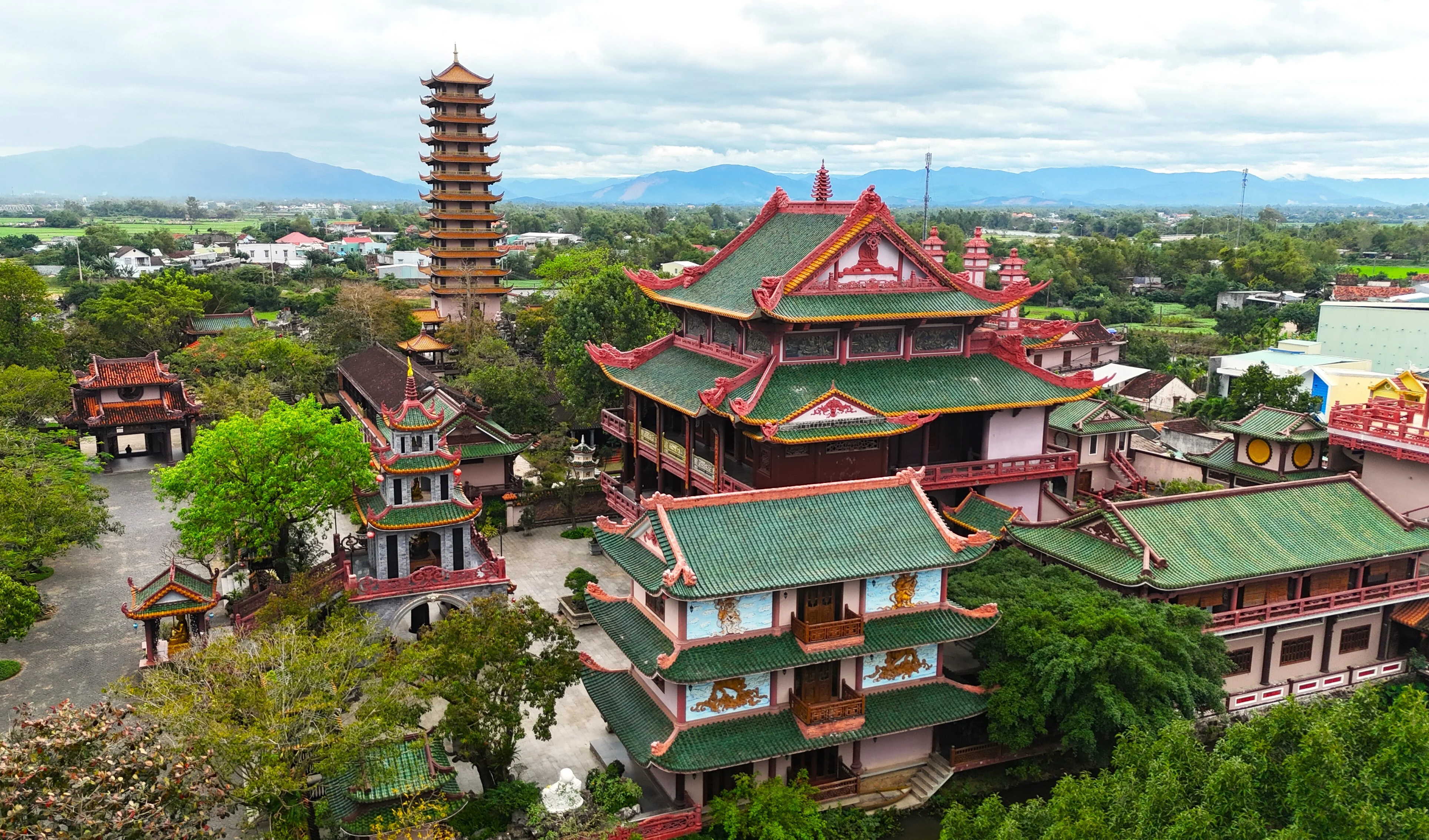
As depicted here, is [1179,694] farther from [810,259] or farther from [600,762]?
[810,259]

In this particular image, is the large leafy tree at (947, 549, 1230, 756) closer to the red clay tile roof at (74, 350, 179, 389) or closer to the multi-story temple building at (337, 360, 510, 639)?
the multi-story temple building at (337, 360, 510, 639)

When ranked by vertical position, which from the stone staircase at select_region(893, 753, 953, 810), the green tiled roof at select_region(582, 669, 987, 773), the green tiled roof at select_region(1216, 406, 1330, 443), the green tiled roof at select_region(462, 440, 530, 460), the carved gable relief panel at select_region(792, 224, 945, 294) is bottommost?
the stone staircase at select_region(893, 753, 953, 810)

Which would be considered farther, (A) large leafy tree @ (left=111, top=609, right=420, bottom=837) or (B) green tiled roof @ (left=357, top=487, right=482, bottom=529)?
(B) green tiled roof @ (left=357, top=487, right=482, bottom=529)

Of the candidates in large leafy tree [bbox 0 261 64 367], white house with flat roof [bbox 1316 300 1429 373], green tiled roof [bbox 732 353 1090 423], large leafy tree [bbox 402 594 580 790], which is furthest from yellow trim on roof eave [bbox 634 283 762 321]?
white house with flat roof [bbox 1316 300 1429 373]

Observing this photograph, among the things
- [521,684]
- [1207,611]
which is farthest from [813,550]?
[1207,611]

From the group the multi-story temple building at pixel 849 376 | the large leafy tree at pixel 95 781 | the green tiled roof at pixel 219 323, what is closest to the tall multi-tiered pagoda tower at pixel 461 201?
the green tiled roof at pixel 219 323

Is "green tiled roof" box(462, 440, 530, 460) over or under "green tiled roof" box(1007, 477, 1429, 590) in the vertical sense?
under

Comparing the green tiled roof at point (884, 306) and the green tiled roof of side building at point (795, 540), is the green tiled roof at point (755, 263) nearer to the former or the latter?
the green tiled roof at point (884, 306)
